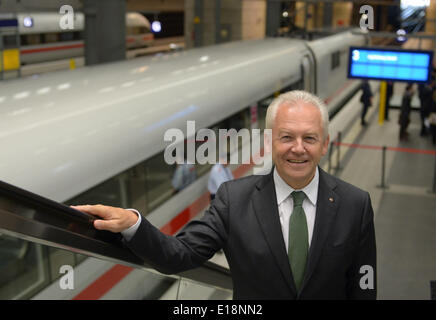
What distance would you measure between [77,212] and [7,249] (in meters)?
2.36

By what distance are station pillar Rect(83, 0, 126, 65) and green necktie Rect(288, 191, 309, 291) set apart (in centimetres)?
697

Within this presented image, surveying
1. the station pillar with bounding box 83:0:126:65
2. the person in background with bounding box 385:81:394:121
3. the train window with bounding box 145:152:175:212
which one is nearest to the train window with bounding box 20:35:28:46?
the station pillar with bounding box 83:0:126:65

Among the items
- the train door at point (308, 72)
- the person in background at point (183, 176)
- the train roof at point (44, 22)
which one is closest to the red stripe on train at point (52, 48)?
the train roof at point (44, 22)

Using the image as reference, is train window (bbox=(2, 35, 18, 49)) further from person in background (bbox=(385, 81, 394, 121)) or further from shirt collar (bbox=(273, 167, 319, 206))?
shirt collar (bbox=(273, 167, 319, 206))

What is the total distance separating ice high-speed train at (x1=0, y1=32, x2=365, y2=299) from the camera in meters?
3.79

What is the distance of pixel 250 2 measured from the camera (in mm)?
19062

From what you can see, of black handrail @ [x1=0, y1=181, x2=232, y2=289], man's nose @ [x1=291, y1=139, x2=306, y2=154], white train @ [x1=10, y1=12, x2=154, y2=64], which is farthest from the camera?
white train @ [x1=10, y1=12, x2=154, y2=64]

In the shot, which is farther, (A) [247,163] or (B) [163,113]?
(A) [247,163]

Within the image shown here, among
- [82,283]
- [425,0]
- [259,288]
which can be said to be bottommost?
[82,283]

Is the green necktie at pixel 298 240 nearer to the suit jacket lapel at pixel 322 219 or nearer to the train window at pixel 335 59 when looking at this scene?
the suit jacket lapel at pixel 322 219

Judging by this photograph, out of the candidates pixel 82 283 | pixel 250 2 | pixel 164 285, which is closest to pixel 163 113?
pixel 82 283

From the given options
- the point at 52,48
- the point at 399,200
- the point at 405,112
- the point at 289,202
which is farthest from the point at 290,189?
the point at 52,48

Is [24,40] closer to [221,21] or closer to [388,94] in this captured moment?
[221,21]

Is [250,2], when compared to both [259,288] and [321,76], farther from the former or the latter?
[259,288]
